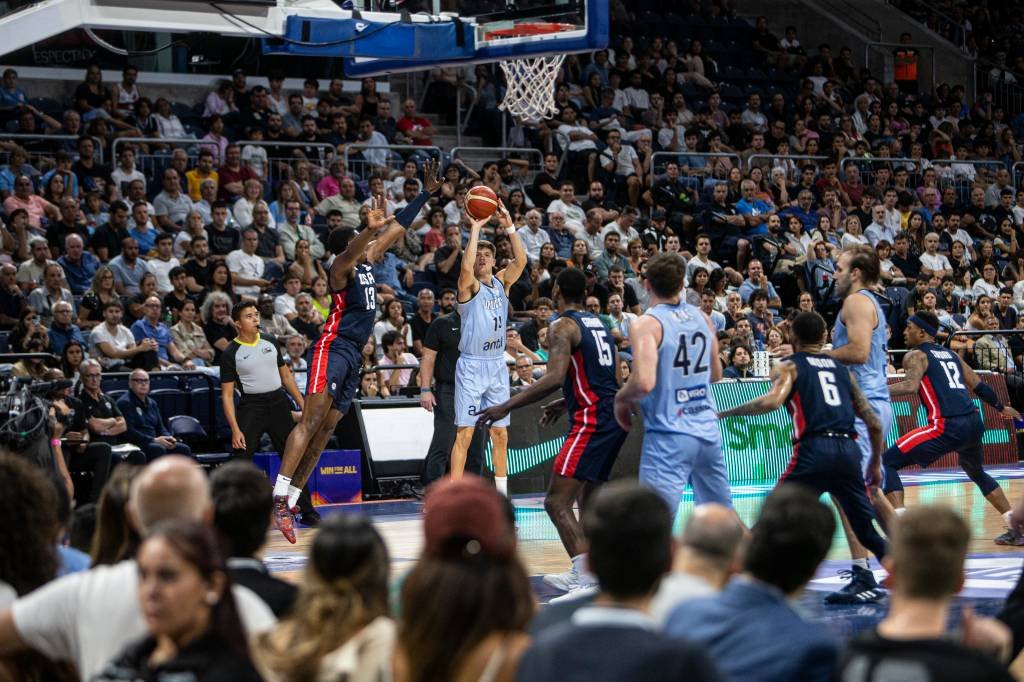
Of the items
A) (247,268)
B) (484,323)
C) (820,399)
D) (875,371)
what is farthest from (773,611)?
(247,268)

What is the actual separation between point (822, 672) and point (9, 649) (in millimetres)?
2224

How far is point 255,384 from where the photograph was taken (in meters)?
12.2

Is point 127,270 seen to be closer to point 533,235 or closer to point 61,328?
point 61,328

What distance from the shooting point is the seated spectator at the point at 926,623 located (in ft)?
11.0

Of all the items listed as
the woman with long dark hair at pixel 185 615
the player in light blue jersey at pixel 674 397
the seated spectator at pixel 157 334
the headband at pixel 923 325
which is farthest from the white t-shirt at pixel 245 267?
the woman with long dark hair at pixel 185 615

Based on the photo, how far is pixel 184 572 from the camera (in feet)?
11.3

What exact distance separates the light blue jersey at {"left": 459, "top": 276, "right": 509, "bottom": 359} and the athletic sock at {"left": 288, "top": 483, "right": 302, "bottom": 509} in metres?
1.89

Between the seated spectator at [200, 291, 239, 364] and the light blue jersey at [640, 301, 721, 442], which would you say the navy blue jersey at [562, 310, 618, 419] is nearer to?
the light blue jersey at [640, 301, 721, 442]

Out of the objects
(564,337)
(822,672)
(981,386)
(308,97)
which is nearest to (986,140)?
(308,97)

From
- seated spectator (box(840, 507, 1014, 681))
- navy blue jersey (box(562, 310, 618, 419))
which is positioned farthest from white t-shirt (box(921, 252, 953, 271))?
→ seated spectator (box(840, 507, 1014, 681))

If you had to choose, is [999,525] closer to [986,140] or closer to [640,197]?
[640,197]

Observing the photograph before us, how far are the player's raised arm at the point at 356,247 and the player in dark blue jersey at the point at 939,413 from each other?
397 centimetres

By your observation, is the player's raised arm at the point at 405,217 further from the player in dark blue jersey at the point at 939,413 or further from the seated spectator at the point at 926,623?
the seated spectator at the point at 926,623

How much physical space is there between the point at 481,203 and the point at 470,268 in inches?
22.7
